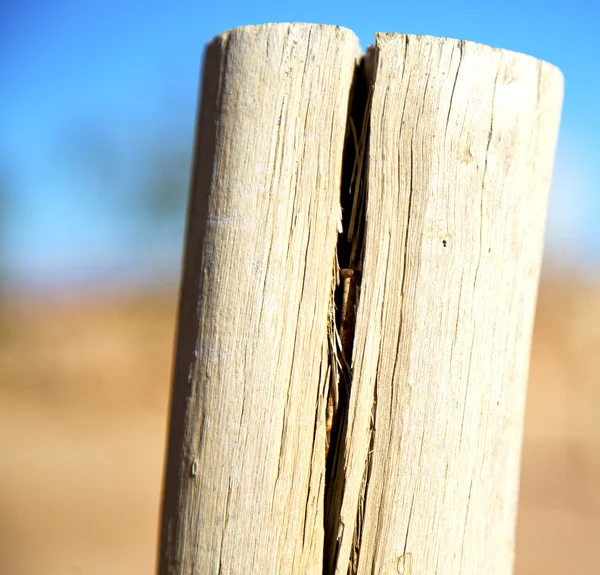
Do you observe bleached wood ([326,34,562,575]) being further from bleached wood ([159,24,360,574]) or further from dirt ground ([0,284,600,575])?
dirt ground ([0,284,600,575])

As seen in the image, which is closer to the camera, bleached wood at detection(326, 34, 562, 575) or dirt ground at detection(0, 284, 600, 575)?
bleached wood at detection(326, 34, 562, 575)

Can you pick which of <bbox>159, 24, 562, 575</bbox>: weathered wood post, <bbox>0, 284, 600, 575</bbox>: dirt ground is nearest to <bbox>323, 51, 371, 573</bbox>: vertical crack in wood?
<bbox>159, 24, 562, 575</bbox>: weathered wood post

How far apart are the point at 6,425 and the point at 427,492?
40.2 ft

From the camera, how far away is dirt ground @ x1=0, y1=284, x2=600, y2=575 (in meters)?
7.47

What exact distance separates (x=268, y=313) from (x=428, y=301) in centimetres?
34

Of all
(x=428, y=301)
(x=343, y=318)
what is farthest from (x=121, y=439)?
(x=428, y=301)

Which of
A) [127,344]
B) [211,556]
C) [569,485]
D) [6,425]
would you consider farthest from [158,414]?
[211,556]

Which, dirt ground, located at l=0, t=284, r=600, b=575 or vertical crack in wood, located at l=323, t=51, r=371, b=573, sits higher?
vertical crack in wood, located at l=323, t=51, r=371, b=573

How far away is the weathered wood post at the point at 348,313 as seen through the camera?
1375mm

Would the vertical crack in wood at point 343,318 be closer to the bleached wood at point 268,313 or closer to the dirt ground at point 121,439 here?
the bleached wood at point 268,313

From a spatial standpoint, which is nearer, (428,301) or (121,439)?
(428,301)

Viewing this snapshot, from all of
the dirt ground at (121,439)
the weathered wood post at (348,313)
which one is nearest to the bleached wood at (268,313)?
the weathered wood post at (348,313)

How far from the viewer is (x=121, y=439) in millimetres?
11336

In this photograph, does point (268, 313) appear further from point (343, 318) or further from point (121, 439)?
point (121, 439)
